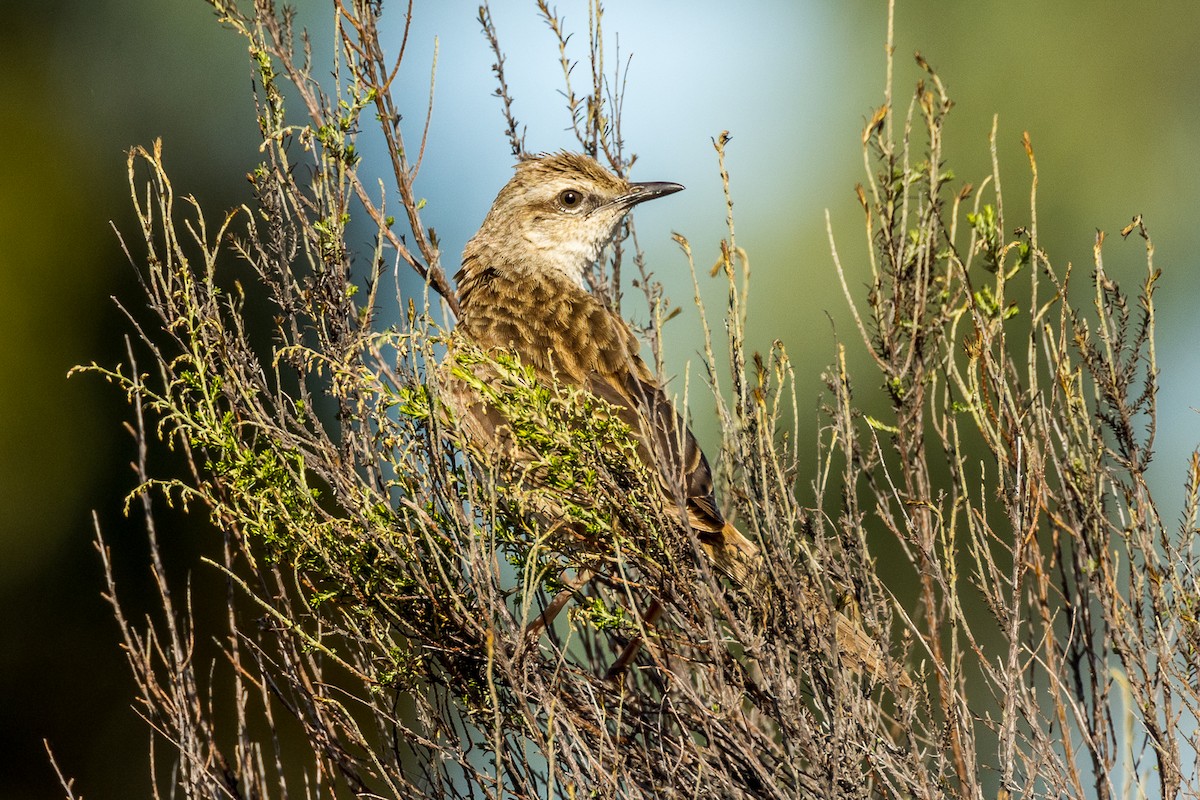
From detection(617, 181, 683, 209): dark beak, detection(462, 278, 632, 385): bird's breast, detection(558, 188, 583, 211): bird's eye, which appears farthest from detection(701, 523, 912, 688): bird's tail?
detection(558, 188, 583, 211): bird's eye

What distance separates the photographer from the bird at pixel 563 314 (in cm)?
414

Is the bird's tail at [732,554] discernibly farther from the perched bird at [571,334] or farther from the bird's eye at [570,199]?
the bird's eye at [570,199]

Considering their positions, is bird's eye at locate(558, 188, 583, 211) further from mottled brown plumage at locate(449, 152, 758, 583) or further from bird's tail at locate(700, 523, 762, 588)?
bird's tail at locate(700, 523, 762, 588)

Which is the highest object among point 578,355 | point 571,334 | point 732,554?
point 571,334

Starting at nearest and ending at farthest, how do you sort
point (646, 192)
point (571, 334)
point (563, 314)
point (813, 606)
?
point (813, 606) < point (571, 334) < point (563, 314) < point (646, 192)

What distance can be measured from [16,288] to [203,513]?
9.67 feet

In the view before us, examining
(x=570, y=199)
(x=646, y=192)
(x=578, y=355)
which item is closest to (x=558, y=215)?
(x=570, y=199)

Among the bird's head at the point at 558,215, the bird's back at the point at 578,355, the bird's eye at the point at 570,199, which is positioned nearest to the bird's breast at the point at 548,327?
the bird's back at the point at 578,355

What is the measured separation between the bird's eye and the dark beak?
0.72ft

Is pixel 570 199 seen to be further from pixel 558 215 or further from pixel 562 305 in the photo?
pixel 562 305

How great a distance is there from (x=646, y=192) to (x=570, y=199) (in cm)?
47

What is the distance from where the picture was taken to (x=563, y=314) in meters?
5.23

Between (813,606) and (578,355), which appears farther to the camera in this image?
(578,355)

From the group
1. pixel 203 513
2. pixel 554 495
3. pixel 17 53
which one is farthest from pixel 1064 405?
pixel 17 53
